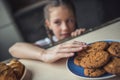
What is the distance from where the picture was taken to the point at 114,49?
0.50 m

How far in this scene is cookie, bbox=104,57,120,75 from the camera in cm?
46

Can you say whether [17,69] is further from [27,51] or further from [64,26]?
[64,26]

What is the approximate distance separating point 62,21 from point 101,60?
69 cm

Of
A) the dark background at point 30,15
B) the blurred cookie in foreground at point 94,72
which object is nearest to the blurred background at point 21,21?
the dark background at point 30,15

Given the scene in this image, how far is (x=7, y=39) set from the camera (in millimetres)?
2391

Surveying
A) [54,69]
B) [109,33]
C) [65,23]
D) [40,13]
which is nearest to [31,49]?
[54,69]

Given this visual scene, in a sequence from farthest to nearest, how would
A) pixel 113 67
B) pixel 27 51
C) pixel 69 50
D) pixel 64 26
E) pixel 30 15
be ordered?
pixel 30 15 → pixel 64 26 → pixel 27 51 → pixel 69 50 → pixel 113 67

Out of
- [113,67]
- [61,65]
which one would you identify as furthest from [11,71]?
[113,67]

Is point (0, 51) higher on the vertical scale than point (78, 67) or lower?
lower

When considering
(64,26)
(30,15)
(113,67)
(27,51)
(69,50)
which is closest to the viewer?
(113,67)

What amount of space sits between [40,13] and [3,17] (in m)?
0.40

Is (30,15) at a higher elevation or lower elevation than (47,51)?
lower

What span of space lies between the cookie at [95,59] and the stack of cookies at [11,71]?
17 centimetres

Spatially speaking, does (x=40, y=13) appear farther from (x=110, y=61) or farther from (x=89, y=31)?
(x=110, y=61)
